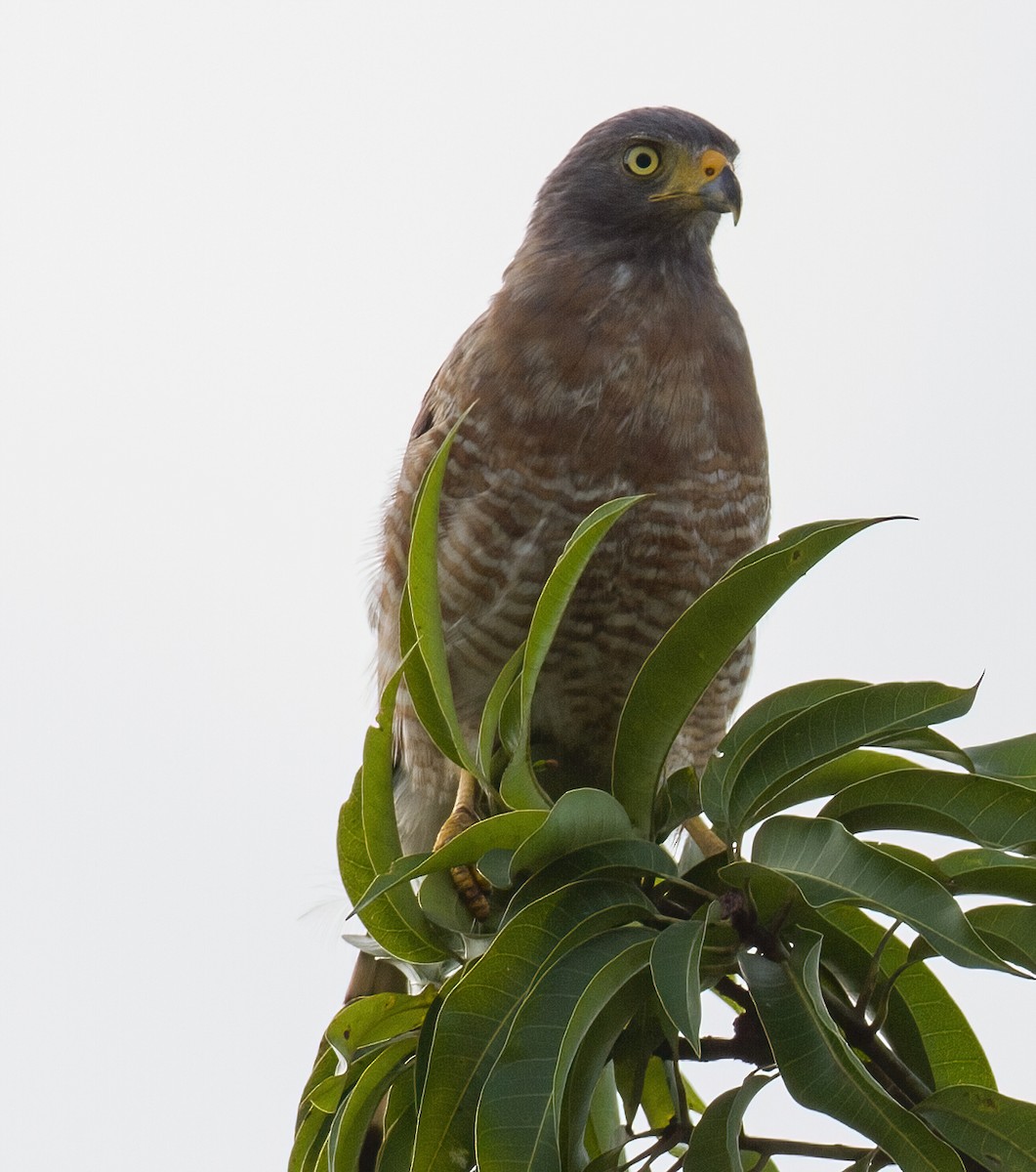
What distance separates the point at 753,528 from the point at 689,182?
0.69 meters

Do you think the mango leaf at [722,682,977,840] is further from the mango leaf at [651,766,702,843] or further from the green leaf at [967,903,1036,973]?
the green leaf at [967,903,1036,973]

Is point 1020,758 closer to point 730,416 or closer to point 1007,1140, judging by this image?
point 1007,1140

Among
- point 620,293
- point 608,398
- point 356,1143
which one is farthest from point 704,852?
point 620,293

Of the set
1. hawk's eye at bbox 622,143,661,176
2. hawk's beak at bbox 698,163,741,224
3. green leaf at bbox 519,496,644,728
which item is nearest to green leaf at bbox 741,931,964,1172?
green leaf at bbox 519,496,644,728

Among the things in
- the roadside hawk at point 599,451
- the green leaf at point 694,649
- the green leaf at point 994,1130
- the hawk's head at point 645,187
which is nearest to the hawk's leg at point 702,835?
the roadside hawk at point 599,451

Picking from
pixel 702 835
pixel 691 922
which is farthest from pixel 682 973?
pixel 702 835

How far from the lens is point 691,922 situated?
4.58ft

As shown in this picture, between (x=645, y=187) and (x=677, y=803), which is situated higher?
(x=645, y=187)

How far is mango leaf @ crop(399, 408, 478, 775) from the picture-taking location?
5.27 feet

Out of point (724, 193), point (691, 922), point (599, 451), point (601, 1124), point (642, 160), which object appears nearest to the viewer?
point (691, 922)

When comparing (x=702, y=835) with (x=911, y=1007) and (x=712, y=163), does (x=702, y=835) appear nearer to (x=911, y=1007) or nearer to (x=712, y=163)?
(x=911, y=1007)

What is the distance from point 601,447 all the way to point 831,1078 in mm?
1235

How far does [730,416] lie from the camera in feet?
7.95

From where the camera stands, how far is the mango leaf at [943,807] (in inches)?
59.2
